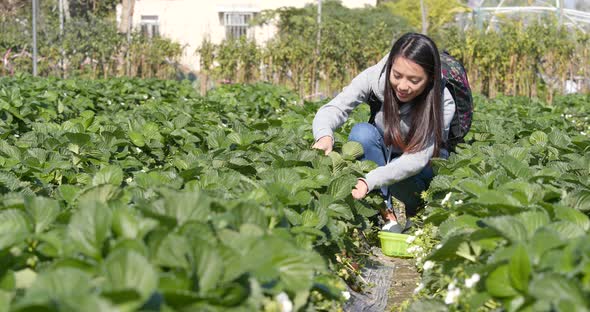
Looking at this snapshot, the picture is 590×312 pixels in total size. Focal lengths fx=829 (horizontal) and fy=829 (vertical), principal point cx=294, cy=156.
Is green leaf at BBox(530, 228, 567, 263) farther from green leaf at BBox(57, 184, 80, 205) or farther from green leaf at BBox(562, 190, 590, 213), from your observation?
green leaf at BBox(57, 184, 80, 205)

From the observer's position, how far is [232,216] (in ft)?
7.43

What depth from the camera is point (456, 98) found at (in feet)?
15.2

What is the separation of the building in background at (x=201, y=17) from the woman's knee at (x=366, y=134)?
2429cm

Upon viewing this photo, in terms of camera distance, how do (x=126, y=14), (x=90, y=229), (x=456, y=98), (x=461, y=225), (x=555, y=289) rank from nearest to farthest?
(x=555, y=289) < (x=90, y=229) < (x=461, y=225) < (x=456, y=98) < (x=126, y=14)

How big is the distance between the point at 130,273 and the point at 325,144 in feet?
8.77

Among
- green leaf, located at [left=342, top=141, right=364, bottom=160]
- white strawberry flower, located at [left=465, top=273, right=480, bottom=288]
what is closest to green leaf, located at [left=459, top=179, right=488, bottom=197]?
white strawberry flower, located at [left=465, top=273, right=480, bottom=288]

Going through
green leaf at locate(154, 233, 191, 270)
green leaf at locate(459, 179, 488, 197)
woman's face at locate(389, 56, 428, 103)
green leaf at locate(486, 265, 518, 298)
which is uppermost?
woman's face at locate(389, 56, 428, 103)

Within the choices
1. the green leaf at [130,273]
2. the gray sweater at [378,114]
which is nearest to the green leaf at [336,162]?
the gray sweater at [378,114]

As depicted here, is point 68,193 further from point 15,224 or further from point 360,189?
point 360,189

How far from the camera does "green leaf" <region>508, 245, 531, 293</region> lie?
2076 mm

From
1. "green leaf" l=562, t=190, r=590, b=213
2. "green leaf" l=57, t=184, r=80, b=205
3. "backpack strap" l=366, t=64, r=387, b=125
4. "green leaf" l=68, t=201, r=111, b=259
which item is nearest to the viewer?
"green leaf" l=68, t=201, r=111, b=259

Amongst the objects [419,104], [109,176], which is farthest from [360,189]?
[109,176]

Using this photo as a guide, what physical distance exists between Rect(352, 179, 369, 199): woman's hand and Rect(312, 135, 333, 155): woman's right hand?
0.37 m

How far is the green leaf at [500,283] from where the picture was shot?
7.06 ft
